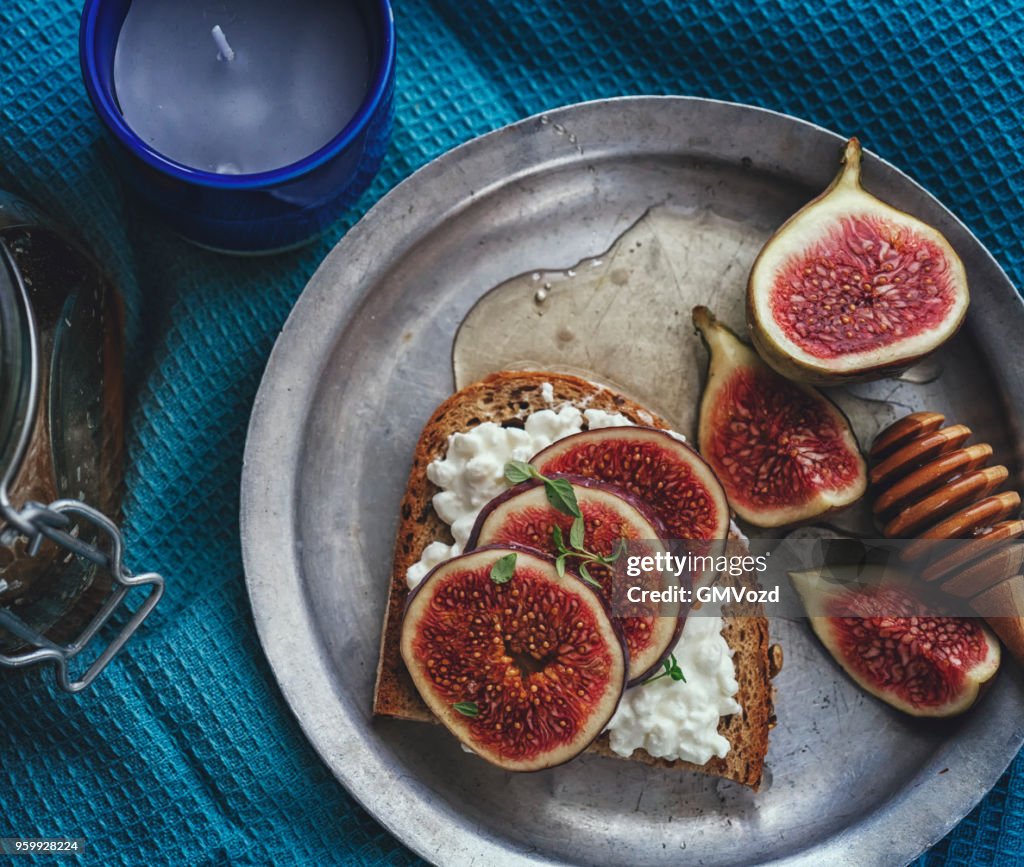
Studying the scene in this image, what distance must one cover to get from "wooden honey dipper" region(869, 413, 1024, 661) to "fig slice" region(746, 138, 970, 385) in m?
0.18

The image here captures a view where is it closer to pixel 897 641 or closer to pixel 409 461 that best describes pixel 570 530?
pixel 409 461

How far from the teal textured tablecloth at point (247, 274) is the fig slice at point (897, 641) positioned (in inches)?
11.5

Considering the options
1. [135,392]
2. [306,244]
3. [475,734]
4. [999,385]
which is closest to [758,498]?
[999,385]

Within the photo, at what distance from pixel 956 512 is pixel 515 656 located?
101cm

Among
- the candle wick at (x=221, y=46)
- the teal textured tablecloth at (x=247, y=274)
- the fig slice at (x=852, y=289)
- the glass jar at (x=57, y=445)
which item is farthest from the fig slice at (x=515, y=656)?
the candle wick at (x=221, y=46)

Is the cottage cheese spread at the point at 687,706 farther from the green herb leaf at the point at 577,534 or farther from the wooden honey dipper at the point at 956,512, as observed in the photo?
the wooden honey dipper at the point at 956,512

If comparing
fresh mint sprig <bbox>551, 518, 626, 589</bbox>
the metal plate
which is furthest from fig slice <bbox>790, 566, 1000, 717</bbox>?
fresh mint sprig <bbox>551, 518, 626, 589</bbox>

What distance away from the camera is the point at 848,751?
7.58ft

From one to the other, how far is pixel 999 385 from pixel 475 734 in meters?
1.48

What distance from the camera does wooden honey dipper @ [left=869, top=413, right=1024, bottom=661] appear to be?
213 cm

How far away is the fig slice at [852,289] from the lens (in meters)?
2.18

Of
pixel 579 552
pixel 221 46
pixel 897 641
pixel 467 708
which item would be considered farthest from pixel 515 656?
pixel 221 46

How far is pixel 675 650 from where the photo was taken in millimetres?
2078

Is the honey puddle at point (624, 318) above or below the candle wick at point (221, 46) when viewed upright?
below
